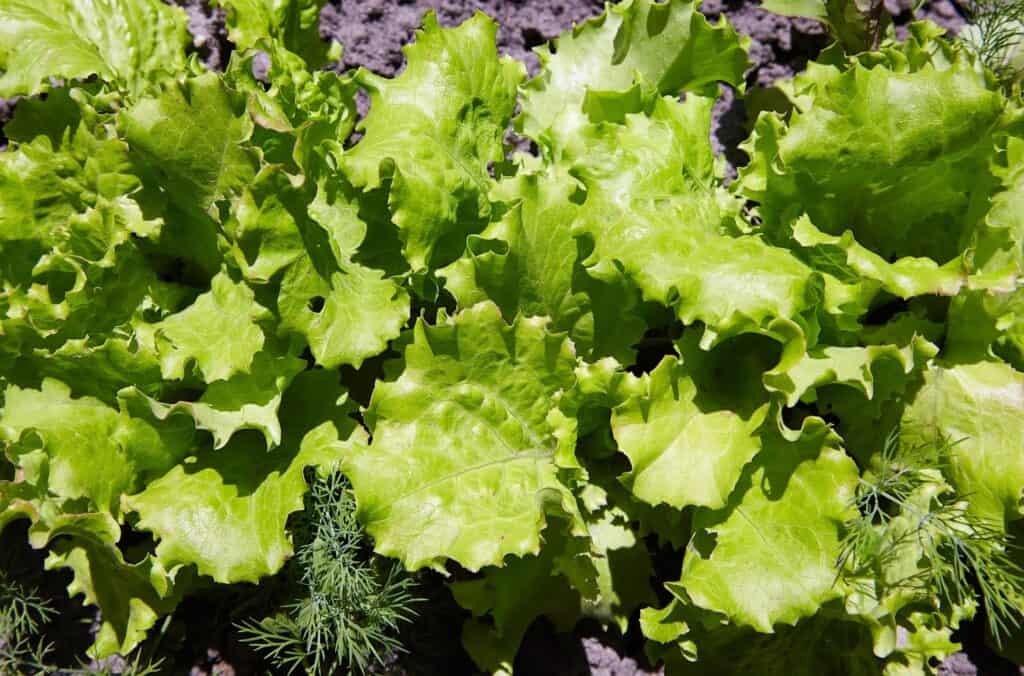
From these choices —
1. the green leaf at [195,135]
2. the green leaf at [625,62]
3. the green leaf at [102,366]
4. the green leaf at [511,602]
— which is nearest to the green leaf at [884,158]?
the green leaf at [625,62]

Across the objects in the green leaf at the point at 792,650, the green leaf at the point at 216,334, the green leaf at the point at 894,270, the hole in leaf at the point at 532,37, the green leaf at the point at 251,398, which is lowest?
the green leaf at the point at 792,650

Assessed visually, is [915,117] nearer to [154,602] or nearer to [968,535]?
[968,535]

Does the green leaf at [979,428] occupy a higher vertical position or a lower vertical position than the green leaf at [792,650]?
higher

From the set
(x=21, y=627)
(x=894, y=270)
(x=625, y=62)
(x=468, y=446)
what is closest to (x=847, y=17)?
(x=625, y=62)

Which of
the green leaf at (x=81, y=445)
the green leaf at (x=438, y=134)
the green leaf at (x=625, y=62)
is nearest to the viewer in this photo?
the green leaf at (x=81, y=445)

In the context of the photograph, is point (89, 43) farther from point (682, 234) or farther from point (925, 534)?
point (925, 534)

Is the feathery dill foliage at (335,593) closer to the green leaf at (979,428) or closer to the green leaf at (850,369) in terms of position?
the green leaf at (850,369)

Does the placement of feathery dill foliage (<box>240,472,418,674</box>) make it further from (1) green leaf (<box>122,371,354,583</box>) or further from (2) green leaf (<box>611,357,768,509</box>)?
(2) green leaf (<box>611,357,768,509</box>)
